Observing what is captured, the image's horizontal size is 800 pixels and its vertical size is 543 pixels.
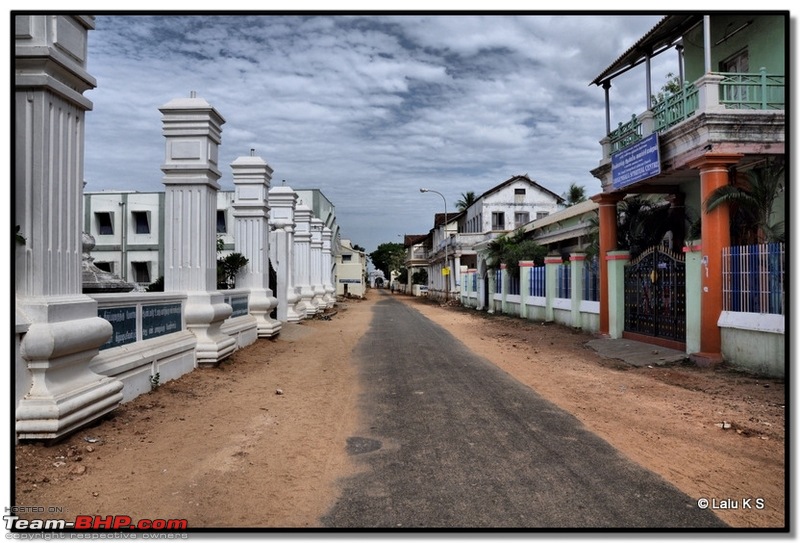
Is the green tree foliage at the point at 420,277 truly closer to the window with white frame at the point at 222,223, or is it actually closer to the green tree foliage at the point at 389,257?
the green tree foliage at the point at 389,257

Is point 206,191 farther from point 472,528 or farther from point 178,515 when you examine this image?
point 472,528

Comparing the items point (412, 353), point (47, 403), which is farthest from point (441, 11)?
point (412, 353)

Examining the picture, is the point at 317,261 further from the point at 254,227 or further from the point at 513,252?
the point at 254,227

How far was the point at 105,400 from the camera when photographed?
5324mm

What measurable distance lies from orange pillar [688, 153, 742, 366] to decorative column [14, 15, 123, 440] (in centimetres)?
929

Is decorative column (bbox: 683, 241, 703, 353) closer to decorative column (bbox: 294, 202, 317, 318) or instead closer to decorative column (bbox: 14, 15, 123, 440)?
decorative column (bbox: 14, 15, 123, 440)

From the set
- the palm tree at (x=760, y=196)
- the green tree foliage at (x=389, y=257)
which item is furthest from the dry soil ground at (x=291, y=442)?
the green tree foliage at (x=389, y=257)

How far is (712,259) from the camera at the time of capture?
9.92 m

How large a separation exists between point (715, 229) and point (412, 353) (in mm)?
6138

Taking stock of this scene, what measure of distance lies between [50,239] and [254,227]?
9192 millimetres

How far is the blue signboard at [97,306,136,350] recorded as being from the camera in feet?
20.0

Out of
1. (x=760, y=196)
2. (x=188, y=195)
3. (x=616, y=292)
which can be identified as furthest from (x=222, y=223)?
(x=760, y=196)

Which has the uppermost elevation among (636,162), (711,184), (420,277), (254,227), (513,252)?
(636,162)

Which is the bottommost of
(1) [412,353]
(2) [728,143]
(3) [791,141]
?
(1) [412,353]
